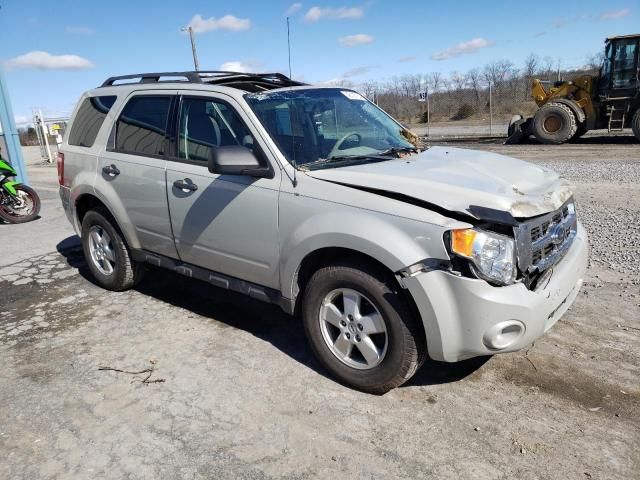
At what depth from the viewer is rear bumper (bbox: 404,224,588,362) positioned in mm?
2797

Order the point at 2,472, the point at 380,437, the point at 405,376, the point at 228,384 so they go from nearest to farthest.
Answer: the point at 2,472, the point at 380,437, the point at 405,376, the point at 228,384

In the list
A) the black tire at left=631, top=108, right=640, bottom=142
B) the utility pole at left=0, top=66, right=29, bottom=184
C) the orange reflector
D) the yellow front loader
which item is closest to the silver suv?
the orange reflector

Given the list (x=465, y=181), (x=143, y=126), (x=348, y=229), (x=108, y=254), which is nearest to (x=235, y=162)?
(x=348, y=229)

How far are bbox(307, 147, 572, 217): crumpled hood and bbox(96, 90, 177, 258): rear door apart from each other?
5.26 feet

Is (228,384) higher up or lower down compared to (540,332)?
lower down

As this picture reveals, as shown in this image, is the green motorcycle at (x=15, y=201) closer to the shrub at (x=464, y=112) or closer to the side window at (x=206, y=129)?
the side window at (x=206, y=129)

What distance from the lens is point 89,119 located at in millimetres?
5207

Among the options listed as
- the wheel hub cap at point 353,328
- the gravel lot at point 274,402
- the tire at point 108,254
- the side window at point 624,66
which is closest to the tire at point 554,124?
the side window at point 624,66

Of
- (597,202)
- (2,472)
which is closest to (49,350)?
Answer: (2,472)

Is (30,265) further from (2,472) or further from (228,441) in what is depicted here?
(228,441)

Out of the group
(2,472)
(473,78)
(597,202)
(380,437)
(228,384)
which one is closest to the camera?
(2,472)

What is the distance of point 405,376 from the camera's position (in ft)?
10.3

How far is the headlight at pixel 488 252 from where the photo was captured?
2770mm

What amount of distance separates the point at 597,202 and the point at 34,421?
8.16 meters
